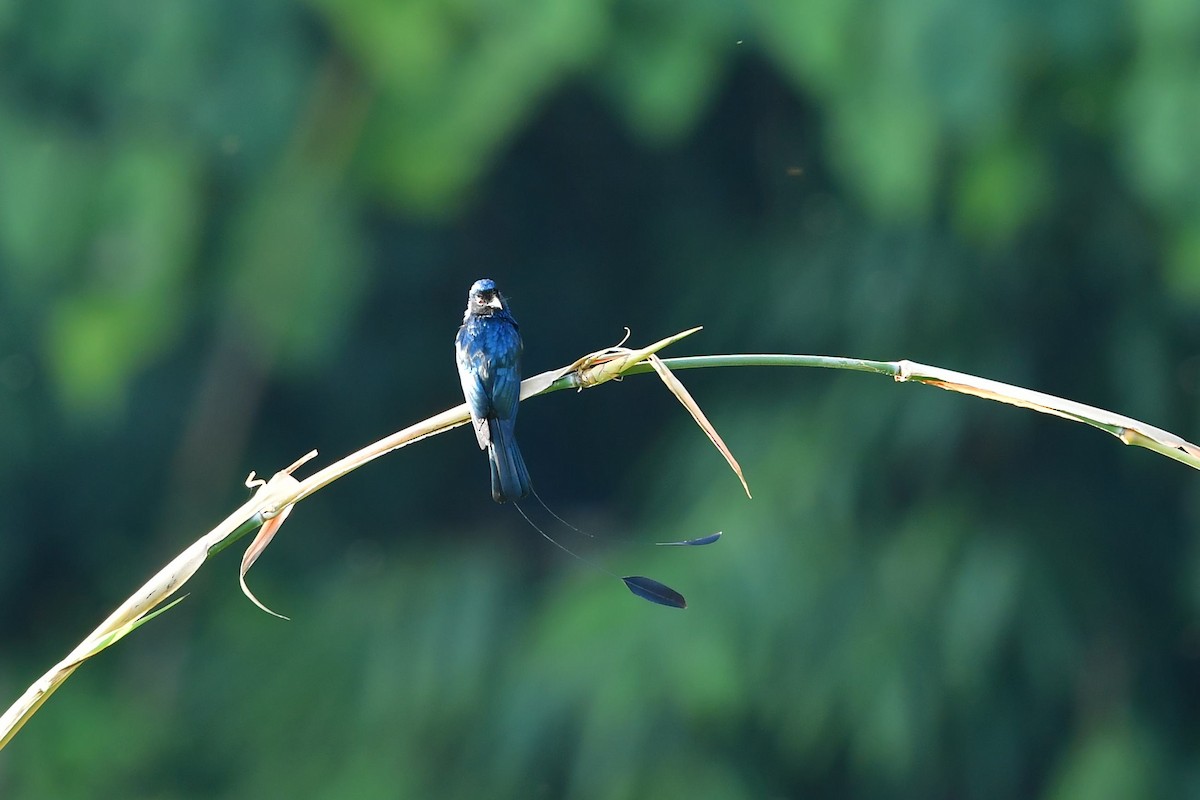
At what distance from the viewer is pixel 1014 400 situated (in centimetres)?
109

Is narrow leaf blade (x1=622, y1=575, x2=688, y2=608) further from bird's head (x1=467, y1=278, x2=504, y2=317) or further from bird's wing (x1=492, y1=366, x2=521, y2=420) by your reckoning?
bird's head (x1=467, y1=278, x2=504, y2=317)

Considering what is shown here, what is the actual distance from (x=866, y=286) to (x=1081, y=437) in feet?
3.06

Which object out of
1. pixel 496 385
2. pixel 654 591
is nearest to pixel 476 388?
pixel 496 385

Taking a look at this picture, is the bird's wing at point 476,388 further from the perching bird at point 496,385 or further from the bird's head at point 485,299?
the bird's head at point 485,299

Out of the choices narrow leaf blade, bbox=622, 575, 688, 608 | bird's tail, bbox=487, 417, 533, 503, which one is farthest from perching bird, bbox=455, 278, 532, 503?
narrow leaf blade, bbox=622, 575, 688, 608

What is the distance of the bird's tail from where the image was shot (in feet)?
5.89

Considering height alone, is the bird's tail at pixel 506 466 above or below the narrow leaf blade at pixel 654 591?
above

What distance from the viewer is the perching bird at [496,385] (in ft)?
6.08

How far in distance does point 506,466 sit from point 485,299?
680mm

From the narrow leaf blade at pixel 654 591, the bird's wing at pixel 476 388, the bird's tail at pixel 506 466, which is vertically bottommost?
the narrow leaf blade at pixel 654 591

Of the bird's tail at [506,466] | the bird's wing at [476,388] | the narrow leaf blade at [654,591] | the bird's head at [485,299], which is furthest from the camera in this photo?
the bird's head at [485,299]

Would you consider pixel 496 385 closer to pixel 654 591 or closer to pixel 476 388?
pixel 476 388

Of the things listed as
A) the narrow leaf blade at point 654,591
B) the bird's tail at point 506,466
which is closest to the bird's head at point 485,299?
the bird's tail at point 506,466

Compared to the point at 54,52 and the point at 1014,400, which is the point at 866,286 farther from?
the point at 1014,400
